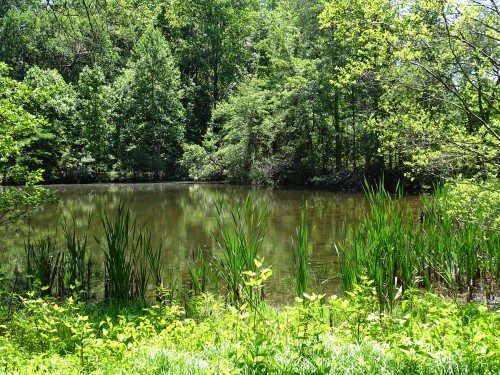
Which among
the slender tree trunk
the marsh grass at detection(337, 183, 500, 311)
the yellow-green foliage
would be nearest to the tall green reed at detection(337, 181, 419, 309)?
the marsh grass at detection(337, 183, 500, 311)

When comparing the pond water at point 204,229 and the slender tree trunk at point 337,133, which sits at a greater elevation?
the slender tree trunk at point 337,133

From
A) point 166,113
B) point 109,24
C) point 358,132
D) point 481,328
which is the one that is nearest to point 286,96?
point 358,132

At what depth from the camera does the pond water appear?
7309 millimetres

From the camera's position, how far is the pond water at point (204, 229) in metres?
7.31

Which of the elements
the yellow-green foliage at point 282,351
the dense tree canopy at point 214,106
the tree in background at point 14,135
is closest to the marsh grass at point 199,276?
the yellow-green foliage at point 282,351

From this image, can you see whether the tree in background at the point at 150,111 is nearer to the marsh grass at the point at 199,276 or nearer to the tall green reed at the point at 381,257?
the marsh grass at the point at 199,276

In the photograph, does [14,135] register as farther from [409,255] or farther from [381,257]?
[409,255]

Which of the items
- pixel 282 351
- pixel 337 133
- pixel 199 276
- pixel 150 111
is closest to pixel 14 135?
pixel 199 276

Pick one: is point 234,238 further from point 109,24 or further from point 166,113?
point 166,113

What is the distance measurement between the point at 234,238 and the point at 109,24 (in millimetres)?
4575

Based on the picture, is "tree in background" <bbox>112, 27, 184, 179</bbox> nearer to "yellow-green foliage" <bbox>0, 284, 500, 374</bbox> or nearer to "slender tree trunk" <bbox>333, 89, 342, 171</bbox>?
"slender tree trunk" <bbox>333, 89, 342, 171</bbox>

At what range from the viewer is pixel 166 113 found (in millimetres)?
36406

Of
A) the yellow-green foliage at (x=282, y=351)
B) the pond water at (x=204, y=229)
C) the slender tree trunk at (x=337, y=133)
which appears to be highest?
the slender tree trunk at (x=337, y=133)

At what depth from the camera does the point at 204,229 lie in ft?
39.3
